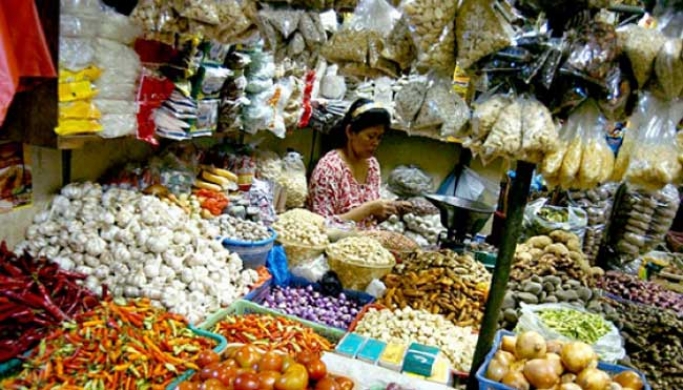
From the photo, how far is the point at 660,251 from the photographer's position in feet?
17.6

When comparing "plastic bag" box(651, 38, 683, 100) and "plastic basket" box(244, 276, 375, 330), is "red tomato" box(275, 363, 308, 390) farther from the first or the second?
"plastic bag" box(651, 38, 683, 100)

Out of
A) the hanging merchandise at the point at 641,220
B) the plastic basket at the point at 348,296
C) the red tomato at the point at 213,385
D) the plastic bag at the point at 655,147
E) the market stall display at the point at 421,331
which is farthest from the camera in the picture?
the hanging merchandise at the point at 641,220

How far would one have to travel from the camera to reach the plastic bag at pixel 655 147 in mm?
1336

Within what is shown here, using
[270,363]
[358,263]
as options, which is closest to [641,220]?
[358,263]

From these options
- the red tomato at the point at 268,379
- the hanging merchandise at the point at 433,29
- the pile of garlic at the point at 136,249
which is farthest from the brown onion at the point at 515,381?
the pile of garlic at the point at 136,249

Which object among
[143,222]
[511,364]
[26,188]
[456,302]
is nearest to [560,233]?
[456,302]

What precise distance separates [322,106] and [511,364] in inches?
131

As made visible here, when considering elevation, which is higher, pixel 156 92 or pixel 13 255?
pixel 156 92

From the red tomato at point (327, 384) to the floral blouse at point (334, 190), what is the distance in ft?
6.80

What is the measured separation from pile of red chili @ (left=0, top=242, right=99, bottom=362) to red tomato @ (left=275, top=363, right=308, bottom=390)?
921 mm

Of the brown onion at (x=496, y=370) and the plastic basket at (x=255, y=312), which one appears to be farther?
the plastic basket at (x=255, y=312)

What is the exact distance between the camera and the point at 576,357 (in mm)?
1603

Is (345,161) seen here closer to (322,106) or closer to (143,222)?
(322,106)

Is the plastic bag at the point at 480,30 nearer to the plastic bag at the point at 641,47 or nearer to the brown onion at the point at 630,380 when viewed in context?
the plastic bag at the point at 641,47
